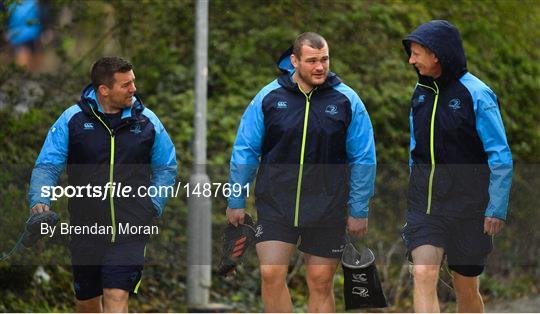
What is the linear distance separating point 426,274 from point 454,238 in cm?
44

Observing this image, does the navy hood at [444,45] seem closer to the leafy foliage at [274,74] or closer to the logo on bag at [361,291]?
the logo on bag at [361,291]

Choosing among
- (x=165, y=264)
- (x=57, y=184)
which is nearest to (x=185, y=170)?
(x=165, y=264)

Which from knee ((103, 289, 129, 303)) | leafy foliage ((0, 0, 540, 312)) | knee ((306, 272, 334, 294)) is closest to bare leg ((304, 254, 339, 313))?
knee ((306, 272, 334, 294))

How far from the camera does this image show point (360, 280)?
966 centimetres

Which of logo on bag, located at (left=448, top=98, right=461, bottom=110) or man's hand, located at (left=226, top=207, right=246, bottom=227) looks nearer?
logo on bag, located at (left=448, top=98, right=461, bottom=110)

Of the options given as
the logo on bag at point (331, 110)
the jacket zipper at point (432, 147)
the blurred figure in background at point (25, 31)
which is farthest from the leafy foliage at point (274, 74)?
the logo on bag at point (331, 110)

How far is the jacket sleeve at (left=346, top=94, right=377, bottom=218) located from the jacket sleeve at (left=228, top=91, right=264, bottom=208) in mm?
584

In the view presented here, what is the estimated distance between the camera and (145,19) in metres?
16.0

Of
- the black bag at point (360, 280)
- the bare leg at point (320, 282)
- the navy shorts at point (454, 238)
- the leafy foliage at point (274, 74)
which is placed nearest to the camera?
the navy shorts at point (454, 238)

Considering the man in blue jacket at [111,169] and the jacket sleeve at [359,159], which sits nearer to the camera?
the man in blue jacket at [111,169]

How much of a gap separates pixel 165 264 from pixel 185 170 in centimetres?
106

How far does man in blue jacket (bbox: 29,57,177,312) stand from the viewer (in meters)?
9.17

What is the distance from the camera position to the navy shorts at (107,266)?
30.1 ft

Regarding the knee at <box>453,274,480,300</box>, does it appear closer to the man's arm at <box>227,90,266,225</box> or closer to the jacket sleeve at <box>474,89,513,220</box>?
the jacket sleeve at <box>474,89,513,220</box>
